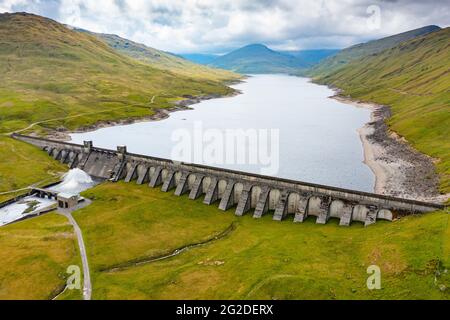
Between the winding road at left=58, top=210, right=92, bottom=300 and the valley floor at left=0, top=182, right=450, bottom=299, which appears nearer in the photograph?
the valley floor at left=0, top=182, right=450, bottom=299

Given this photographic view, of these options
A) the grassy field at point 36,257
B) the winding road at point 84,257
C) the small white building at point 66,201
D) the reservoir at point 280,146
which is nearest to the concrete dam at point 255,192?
the small white building at point 66,201

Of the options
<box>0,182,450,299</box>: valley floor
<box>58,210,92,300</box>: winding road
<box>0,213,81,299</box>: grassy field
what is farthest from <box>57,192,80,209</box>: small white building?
<box>0,213,81,299</box>: grassy field

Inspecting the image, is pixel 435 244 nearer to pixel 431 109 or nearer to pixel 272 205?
pixel 272 205

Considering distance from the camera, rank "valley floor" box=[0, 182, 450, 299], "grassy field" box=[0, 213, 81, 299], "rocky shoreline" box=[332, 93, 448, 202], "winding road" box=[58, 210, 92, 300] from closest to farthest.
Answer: "valley floor" box=[0, 182, 450, 299] → "winding road" box=[58, 210, 92, 300] → "grassy field" box=[0, 213, 81, 299] → "rocky shoreline" box=[332, 93, 448, 202]

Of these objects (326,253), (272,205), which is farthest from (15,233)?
(326,253)

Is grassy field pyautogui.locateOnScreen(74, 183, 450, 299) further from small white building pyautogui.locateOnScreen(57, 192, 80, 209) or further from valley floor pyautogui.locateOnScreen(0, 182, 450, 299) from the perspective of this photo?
small white building pyautogui.locateOnScreen(57, 192, 80, 209)

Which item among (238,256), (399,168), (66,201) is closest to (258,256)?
(238,256)

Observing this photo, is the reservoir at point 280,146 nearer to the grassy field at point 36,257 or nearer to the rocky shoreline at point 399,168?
the rocky shoreline at point 399,168
